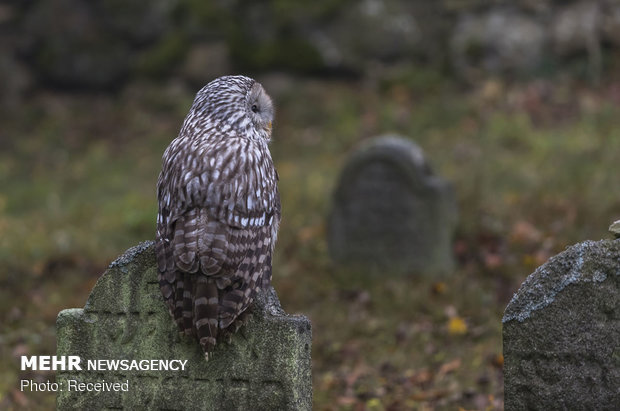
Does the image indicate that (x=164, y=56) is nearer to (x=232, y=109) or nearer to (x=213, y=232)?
(x=232, y=109)

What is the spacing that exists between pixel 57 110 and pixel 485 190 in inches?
322

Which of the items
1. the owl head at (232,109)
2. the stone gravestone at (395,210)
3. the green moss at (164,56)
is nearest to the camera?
the owl head at (232,109)


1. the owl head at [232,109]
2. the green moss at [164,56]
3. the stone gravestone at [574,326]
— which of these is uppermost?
the green moss at [164,56]

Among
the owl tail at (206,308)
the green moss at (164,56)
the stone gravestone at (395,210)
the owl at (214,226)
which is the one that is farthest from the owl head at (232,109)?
the green moss at (164,56)

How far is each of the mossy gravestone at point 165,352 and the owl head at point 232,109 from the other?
721mm

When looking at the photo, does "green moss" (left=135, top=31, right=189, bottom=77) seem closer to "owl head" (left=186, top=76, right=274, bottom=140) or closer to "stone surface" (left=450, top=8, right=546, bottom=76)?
"stone surface" (left=450, top=8, right=546, bottom=76)

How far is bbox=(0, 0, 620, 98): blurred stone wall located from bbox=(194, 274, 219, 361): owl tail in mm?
10951

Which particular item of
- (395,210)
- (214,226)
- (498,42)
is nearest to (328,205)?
(395,210)

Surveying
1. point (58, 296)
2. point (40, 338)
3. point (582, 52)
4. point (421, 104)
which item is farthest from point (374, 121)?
point (40, 338)

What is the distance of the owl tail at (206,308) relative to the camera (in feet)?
13.1

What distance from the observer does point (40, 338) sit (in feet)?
25.4

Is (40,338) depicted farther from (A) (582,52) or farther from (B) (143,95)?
(A) (582,52)

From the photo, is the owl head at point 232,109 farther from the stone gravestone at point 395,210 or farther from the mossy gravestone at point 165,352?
the stone gravestone at point 395,210

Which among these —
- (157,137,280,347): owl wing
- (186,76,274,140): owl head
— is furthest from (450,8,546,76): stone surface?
(157,137,280,347): owl wing
